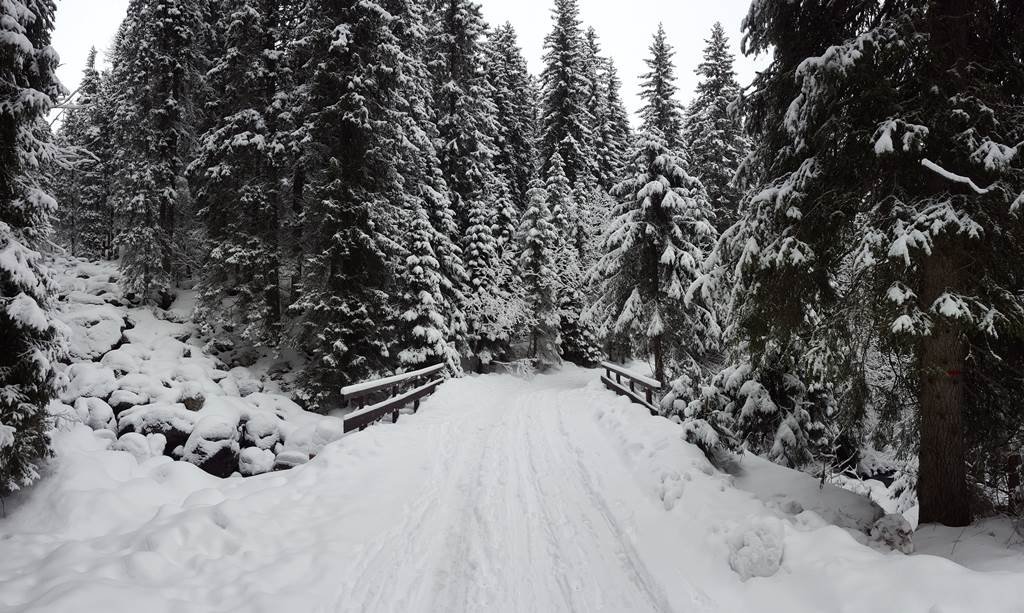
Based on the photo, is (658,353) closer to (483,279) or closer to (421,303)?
(421,303)

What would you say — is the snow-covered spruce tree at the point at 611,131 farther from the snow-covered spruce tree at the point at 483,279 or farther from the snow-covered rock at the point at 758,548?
the snow-covered rock at the point at 758,548

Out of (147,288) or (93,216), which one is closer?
(147,288)

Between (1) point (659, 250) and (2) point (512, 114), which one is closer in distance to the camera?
(1) point (659, 250)

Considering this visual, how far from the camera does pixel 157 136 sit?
20.2 metres

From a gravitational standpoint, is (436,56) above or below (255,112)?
above

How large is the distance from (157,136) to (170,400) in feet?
45.4

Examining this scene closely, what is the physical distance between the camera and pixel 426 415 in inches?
480

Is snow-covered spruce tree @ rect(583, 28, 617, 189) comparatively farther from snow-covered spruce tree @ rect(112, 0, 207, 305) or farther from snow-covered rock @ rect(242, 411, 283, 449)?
snow-covered rock @ rect(242, 411, 283, 449)

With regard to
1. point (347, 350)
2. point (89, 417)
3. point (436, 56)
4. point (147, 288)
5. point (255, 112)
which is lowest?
point (89, 417)

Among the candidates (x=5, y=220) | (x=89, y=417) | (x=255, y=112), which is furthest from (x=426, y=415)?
(x=255, y=112)

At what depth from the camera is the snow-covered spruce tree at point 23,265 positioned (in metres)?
6.02

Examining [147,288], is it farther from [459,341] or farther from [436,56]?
[436,56]

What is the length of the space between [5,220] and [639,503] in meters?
9.46

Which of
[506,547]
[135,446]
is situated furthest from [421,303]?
Result: [506,547]
